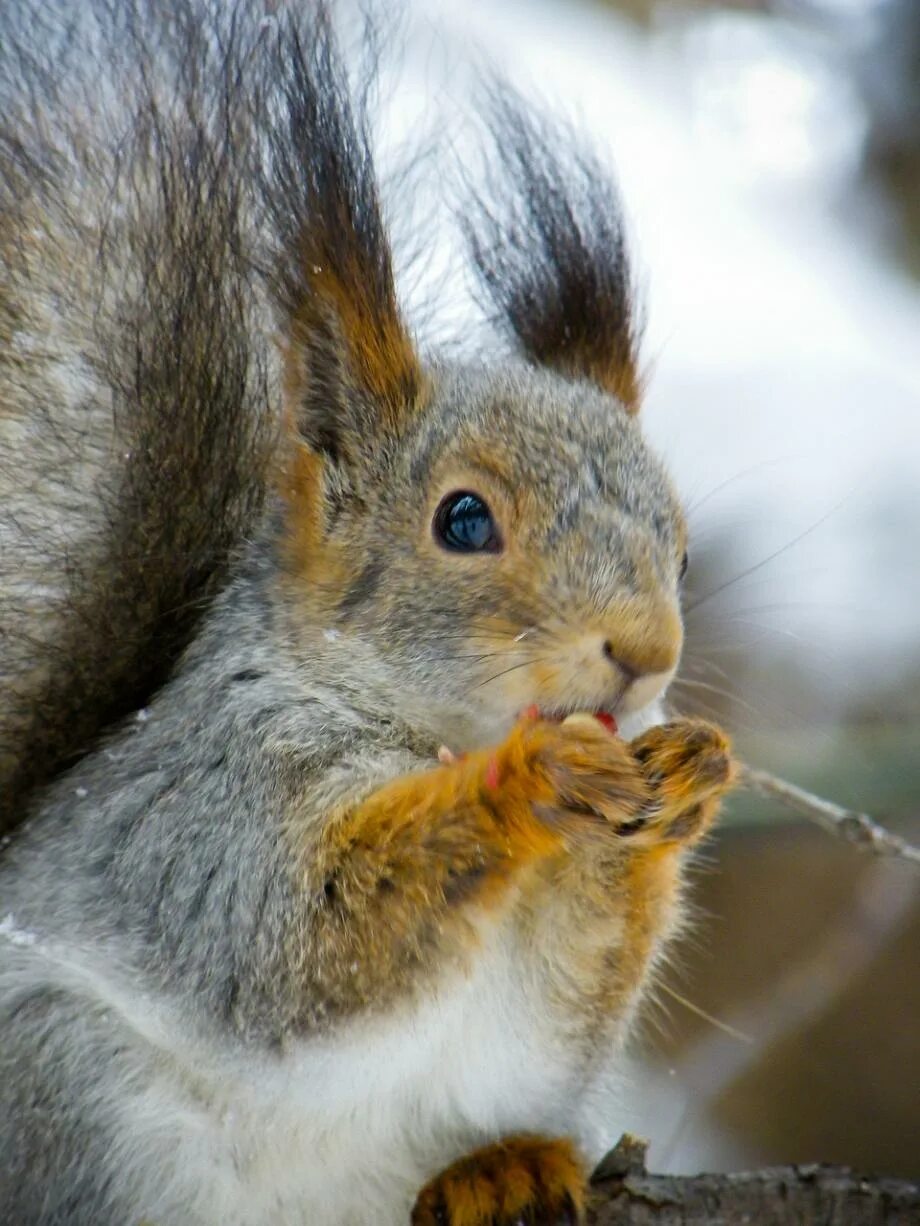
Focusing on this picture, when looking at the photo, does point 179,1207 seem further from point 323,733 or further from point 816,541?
point 816,541

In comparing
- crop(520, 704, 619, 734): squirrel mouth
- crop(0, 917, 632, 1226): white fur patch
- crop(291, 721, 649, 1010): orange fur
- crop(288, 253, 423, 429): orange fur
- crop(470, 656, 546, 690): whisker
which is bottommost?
crop(0, 917, 632, 1226): white fur patch

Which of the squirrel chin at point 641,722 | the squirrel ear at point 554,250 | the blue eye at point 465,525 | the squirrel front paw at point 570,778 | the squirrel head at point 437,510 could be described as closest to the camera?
the squirrel front paw at point 570,778

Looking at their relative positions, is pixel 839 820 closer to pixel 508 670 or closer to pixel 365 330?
pixel 508 670

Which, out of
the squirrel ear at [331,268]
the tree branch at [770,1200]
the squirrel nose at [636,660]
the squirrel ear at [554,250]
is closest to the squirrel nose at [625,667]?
the squirrel nose at [636,660]

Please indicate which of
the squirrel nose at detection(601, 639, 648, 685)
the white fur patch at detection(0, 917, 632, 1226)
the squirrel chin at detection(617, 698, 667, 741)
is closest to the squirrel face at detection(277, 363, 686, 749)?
the squirrel nose at detection(601, 639, 648, 685)

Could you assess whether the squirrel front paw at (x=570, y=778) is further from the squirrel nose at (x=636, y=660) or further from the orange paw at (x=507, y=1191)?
the orange paw at (x=507, y=1191)

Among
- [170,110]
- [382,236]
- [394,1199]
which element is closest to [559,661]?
[382,236]

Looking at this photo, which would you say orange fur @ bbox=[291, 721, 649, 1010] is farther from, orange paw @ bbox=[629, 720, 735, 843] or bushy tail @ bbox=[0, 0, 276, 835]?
bushy tail @ bbox=[0, 0, 276, 835]
